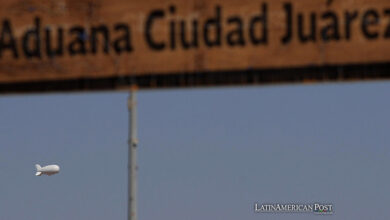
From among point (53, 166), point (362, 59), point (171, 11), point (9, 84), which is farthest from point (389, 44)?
point (53, 166)

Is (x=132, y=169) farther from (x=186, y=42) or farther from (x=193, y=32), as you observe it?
(x=193, y=32)

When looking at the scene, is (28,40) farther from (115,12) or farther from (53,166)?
(53,166)

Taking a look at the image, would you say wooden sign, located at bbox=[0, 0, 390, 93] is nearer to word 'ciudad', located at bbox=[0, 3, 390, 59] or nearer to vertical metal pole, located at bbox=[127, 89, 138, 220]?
word 'ciudad', located at bbox=[0, 3, 390, 59]

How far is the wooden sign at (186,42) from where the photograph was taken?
13.9 meters

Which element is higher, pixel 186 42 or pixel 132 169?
pixel 186 42

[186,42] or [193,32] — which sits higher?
[193,32]

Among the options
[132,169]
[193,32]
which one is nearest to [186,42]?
[193,32]

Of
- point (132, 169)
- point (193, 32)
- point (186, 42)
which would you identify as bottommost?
point (132, 169)

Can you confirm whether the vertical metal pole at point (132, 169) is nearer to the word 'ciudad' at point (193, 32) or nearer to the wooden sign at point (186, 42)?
the wooden sign at point (186, 42)

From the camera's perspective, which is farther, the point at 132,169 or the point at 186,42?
the point at 186,42

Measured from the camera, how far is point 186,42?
1437cm

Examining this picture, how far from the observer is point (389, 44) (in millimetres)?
13734

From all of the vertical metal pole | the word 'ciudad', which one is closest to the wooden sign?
the word 'ciudad'

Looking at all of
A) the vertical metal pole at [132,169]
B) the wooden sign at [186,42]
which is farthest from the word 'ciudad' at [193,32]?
the vertical metal pole at [132,169]
